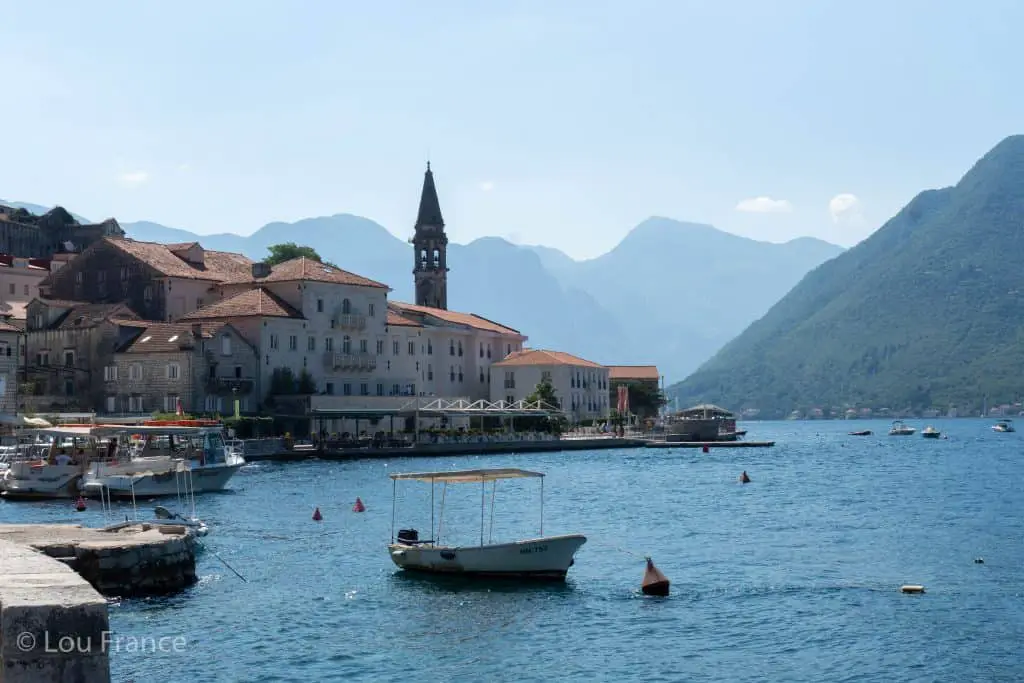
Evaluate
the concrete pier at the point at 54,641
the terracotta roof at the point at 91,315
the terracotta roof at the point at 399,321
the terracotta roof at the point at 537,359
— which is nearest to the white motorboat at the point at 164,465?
the terracotta roof at the point at 91,315

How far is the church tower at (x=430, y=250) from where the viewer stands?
489 ft

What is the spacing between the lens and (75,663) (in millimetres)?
12656

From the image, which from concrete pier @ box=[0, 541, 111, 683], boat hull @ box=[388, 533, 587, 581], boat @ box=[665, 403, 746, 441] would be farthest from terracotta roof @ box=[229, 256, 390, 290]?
concrete pier @ box=[0, 541, 111, 683]

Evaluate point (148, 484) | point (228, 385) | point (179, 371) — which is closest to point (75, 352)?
point (179, 371)

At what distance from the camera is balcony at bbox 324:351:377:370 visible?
4252 inches

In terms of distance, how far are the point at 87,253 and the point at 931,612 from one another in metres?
93.9

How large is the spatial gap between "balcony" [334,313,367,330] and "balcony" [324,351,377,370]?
7.20ft

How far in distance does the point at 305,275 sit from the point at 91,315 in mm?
17473

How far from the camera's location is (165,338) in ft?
320

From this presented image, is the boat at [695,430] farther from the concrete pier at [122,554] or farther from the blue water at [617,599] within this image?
the concrete pier at [122,554]

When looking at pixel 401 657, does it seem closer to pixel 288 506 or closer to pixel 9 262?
pixel 288 506

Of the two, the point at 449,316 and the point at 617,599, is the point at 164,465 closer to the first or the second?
the point at 617,599

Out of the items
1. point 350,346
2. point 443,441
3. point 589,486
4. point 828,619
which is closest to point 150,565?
point 828,619

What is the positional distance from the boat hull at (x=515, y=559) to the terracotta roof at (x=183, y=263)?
79.2 metres
